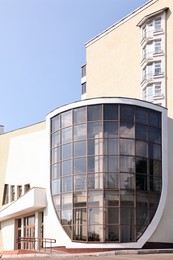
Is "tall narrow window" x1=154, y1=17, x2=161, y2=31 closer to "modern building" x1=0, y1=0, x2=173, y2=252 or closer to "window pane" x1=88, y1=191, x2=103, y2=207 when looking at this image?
"modern building" x1=0, y1=0, x2=173, y2=252

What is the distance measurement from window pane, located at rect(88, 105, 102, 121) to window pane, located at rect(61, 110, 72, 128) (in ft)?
4.98

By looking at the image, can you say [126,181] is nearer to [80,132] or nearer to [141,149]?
[141,149]

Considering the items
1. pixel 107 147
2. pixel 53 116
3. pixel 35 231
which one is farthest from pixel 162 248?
pixel 53 116

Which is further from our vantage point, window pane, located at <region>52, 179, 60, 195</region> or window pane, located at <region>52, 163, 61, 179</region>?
window pane, located at <region>52, 163, 61, 179</region>

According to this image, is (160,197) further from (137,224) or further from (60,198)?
(60,198)

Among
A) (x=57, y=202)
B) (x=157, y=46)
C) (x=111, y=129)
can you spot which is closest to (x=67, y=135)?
(x=111, y=129)

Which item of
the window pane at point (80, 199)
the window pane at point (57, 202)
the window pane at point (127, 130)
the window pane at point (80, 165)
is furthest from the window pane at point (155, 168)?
Result: the window pane at point (57, 202)

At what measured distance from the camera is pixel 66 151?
30.0 metres

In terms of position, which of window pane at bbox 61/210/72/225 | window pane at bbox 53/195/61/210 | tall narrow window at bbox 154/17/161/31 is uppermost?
tall narrow window at bbox 154/17/161/31

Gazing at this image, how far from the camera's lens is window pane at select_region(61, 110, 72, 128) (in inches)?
1190

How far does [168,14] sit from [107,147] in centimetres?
1784

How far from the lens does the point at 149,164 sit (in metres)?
29.4

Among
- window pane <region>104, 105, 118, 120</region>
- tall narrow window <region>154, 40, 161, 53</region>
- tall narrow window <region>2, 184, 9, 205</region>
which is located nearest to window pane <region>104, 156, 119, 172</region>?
window pane <region>104, 105, 118, 120</region>

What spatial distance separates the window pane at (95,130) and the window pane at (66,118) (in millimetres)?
1628
